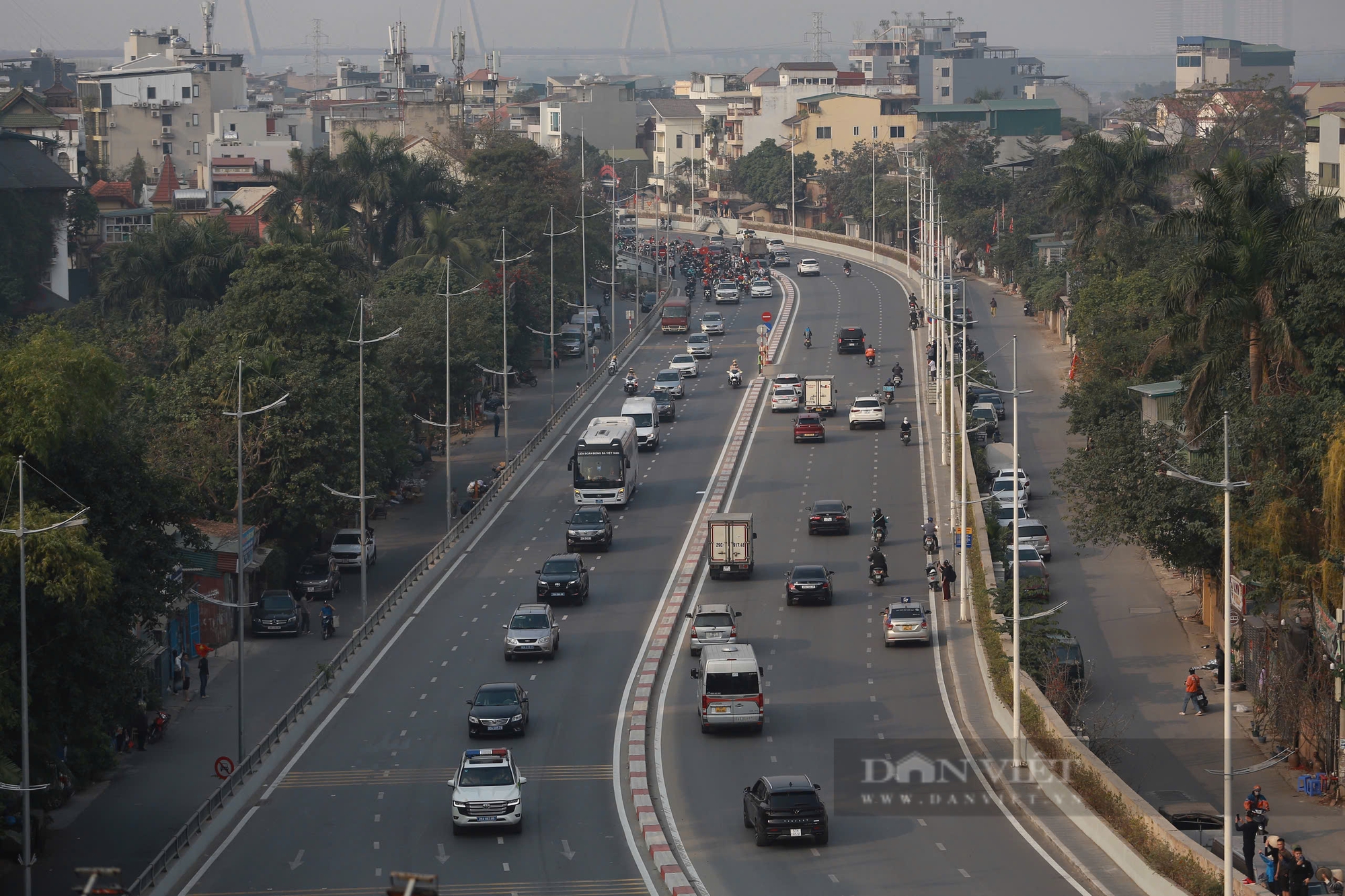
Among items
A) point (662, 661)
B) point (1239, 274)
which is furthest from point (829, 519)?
point (1239, 274)

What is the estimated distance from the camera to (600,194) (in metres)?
159

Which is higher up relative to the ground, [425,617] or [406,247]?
[406,247]

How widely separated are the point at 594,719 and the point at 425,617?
1120 centimetres

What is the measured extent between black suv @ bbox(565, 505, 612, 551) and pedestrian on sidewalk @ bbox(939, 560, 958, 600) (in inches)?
470

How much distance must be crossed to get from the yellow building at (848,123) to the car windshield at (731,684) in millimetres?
144203

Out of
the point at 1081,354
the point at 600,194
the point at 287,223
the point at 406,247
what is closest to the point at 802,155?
the point at 600,194

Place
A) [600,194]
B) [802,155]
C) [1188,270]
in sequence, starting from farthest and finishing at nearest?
1. [802,155]
2. [600,194]
3. [1188,270]

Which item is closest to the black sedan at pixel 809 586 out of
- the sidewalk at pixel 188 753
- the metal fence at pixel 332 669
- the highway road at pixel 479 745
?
the highway road at pixel 479 745

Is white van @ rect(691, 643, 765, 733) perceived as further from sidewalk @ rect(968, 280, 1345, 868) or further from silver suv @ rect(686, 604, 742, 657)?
sidewalk @ rect(968, 280, 1345, 868)

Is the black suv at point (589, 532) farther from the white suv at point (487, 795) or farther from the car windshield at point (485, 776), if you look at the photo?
the car windshield at point (485, 776)

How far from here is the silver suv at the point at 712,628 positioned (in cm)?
4803

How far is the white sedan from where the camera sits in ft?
300

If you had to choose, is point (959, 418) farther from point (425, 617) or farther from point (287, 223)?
point (287, 223)

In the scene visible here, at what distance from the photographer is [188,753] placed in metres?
44.2
